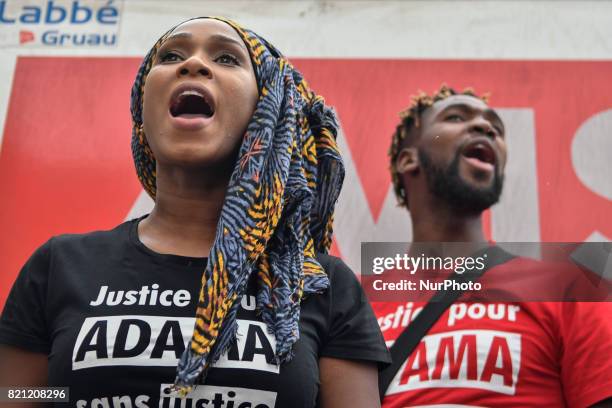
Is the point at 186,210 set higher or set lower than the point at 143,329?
higher

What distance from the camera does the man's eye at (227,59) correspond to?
1.52 metres

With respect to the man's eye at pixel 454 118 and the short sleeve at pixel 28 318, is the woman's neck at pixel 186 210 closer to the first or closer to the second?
the short sleeve at pixel 28 318

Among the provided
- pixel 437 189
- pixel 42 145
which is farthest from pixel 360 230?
pixel 42 145

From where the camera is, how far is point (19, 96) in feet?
9.50

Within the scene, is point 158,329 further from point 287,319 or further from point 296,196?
point 296,196

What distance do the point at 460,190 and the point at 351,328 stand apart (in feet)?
5.14

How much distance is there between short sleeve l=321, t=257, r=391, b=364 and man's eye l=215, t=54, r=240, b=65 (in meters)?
0.48

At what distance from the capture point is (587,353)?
1.93 m

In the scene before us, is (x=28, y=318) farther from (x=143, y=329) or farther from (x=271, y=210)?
(x=271, y=210)

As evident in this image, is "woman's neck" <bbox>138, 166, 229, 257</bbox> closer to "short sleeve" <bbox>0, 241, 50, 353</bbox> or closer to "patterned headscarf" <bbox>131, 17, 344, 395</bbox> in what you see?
"patterned headscarf" <bbox>131, 17, 344, 395</bbox>

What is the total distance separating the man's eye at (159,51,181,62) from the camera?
1532 millimetres

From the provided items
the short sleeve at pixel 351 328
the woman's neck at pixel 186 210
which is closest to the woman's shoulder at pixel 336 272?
the short sleeve at pixel 351 328

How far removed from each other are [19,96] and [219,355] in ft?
6.77

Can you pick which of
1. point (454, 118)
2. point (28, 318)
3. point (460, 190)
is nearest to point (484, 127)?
point (454, 118)
